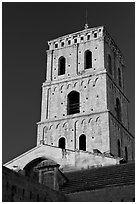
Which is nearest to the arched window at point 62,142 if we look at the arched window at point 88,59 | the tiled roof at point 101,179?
the arched window at point 88,59

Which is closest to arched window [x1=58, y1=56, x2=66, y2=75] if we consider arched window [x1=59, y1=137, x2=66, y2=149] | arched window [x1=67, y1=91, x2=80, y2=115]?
arched window [x1=67, y1=91, x2=80, y2=115]

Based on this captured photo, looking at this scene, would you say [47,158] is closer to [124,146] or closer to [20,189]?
[124,146]

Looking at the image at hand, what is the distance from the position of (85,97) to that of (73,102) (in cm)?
206

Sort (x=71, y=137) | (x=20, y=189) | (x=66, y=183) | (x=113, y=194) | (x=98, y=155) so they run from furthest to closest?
(x=71, y=137)
(x=98, y=155)
(x=66, y=183)
(x=113, y=194)
(x=20, y=189)

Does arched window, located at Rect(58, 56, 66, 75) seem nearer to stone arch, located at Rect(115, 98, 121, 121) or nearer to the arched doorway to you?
stone arch, located at Rect(115, 98, 121, 121)

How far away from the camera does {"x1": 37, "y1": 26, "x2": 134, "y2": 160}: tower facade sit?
49844mm

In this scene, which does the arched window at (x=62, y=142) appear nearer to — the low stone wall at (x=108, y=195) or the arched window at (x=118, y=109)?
the arched window at (x=118, y=109)

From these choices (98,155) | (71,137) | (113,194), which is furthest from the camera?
(71,137)

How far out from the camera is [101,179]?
93.1 ft

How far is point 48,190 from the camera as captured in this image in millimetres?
23938

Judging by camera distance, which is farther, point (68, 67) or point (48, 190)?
point (68, 67)

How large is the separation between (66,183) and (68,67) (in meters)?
27.8

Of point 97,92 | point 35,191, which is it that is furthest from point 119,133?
point 35,191

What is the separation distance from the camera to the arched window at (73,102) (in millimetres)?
52894
